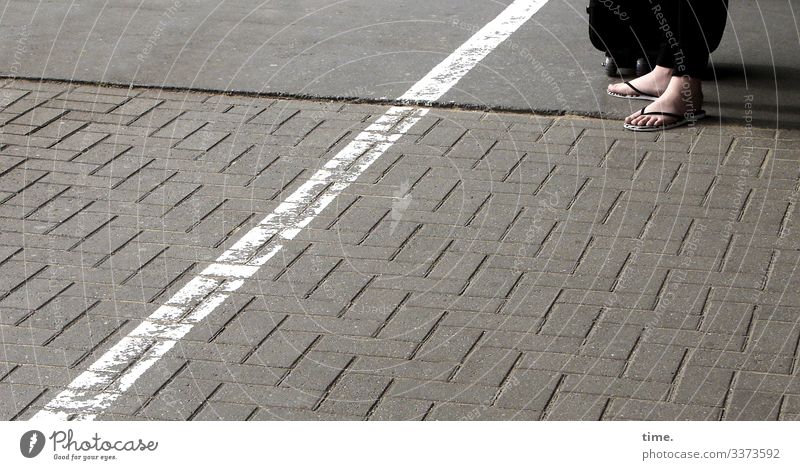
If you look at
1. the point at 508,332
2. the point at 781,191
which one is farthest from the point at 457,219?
the point at 781,191

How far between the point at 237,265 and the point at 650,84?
10.3 feet

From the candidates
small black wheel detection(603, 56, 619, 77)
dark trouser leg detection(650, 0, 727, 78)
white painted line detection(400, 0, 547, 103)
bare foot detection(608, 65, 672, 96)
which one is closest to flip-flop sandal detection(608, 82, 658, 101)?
bare foot detection(608, 65, 672, 96)

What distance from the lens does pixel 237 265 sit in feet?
17.5

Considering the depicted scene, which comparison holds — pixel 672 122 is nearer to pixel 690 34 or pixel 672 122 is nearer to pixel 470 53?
pixel 690 34

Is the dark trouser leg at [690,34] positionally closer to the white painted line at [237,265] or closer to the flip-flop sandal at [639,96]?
the flip-flop sandal at [639,96]

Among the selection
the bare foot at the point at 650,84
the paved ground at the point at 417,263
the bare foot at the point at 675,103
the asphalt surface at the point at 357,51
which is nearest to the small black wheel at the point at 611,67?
the asphalt surface at the point at 357,51

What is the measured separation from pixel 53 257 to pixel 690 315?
9.40 feet

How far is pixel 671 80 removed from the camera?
6.99 m

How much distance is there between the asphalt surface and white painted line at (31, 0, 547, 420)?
0.89ft

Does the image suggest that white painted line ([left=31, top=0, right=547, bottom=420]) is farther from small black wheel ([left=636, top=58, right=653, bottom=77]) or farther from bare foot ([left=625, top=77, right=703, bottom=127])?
bare foot ([left=625, top=77, right=703, bottom=127])

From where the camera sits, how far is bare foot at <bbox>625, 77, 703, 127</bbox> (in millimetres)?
6785

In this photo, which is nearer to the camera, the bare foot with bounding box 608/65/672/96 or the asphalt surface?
the bare foot with bounding box 608/65/672/96

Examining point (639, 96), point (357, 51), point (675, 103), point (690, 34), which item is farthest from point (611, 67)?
point (357, 51)
